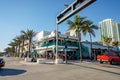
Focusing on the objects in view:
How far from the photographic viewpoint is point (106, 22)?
84.8m

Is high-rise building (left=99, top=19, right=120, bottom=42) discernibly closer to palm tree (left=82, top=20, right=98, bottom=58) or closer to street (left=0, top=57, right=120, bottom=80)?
palm tree (left=82, top=20, right=98, bottom=58)

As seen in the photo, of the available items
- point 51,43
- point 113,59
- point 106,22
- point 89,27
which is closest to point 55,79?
point 113,59

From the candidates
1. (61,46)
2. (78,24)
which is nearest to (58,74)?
(78,24)

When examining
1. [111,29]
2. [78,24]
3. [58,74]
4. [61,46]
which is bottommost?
[58,74]

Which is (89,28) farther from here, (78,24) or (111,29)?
(111,29)

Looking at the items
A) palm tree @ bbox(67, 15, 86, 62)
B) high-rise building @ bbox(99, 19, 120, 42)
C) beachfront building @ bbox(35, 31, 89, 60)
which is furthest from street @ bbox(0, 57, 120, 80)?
high-rise building @ bbox(99, 19, 120, 42)

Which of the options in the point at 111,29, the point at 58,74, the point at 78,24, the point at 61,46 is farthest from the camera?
the point at 111,29

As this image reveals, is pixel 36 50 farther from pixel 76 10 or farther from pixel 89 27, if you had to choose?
pixel 76 10

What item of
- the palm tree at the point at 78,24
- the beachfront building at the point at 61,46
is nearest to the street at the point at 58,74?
the palm tree at the point at 78,24

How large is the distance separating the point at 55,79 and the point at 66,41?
94.3ft

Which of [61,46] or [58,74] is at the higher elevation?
[61,46]

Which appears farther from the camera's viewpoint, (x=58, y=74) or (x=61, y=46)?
(x=61, y=46)

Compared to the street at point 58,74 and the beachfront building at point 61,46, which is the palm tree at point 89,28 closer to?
the beachfront building at point 61,46

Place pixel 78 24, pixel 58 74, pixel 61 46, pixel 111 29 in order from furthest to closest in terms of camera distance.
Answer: pixel 111 29, pixel 61 46, pixel 78 24, pixel 58 74
